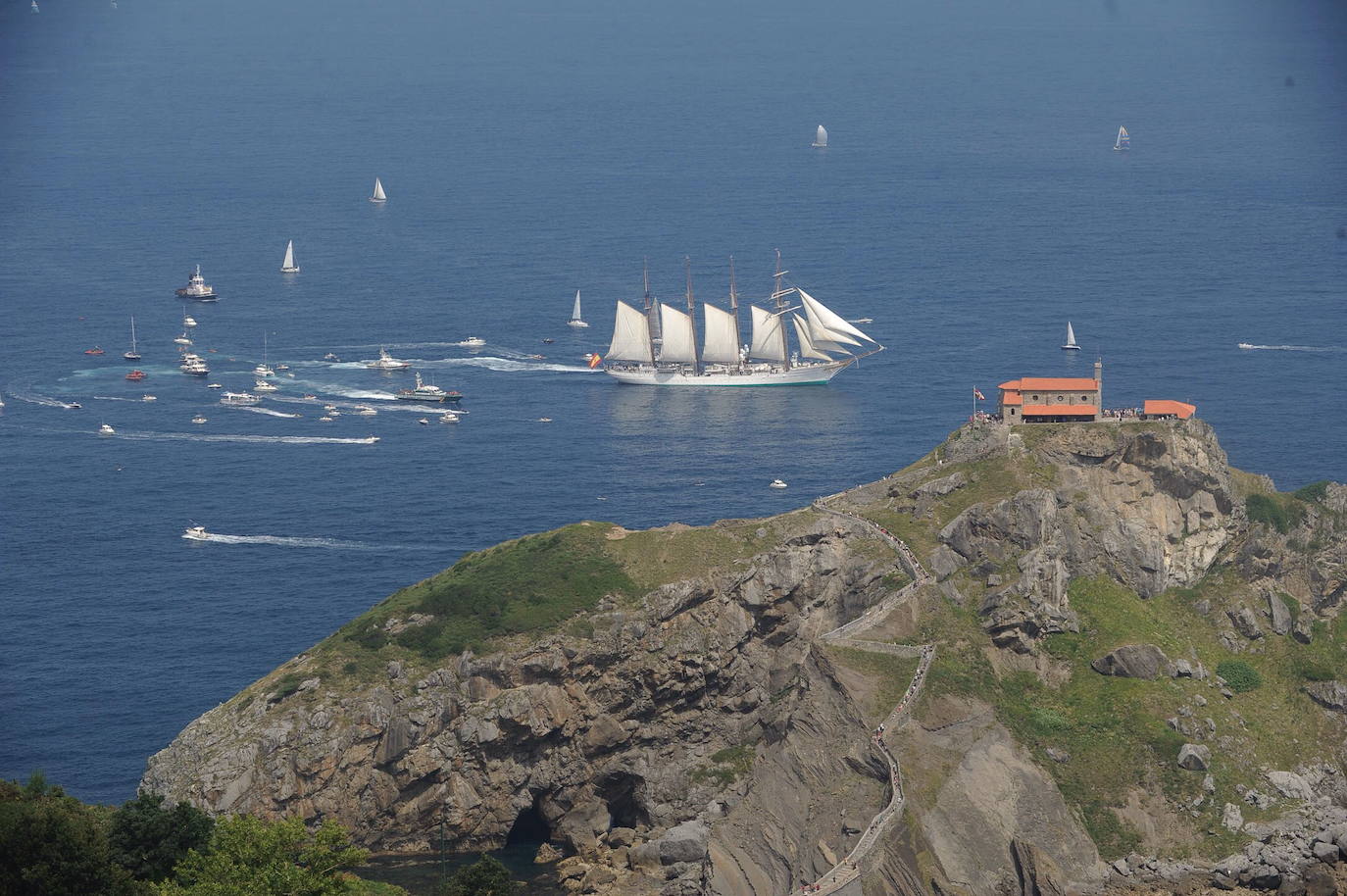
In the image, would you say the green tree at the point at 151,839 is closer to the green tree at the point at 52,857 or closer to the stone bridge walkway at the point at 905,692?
the green tree at the point at 52,857

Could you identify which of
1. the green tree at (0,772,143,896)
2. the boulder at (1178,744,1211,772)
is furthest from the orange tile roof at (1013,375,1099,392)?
the green tree at (0,772,143,896)

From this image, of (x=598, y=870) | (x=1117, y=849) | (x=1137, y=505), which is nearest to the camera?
(x=1117, y=849)

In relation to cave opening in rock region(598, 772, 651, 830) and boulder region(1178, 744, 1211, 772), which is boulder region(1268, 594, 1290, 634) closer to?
boulder region(1178, 744, 1211, 772)

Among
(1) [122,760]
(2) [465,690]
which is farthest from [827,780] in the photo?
(1) [122,760]

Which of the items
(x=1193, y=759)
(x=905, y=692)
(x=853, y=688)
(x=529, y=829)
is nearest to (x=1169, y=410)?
(x=1193, y=759)

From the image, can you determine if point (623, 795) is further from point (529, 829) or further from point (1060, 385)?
point (1060, 385)

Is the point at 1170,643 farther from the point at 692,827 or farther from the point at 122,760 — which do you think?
the point at 122,760
